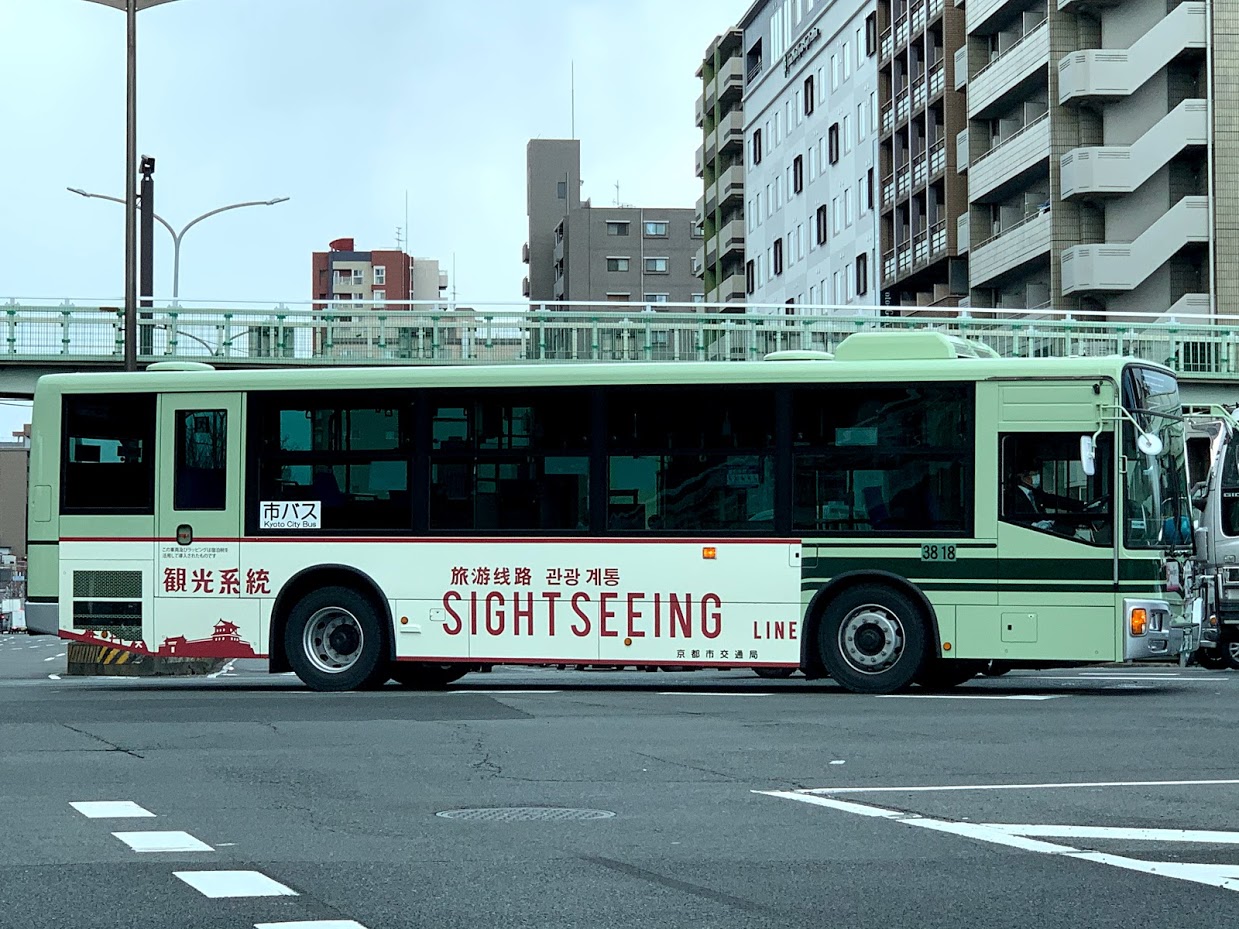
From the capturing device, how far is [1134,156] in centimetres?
5728

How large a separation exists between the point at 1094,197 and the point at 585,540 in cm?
4344

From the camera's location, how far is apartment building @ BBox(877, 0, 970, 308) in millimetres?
69062

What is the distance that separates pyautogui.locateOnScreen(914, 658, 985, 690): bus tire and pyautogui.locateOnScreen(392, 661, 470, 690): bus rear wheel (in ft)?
15.0

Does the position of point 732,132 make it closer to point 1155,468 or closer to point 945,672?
point 945,672

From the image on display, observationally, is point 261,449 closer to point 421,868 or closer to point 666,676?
point 666,676

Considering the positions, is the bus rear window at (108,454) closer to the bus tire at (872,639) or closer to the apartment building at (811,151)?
the bus tire at (872,639)

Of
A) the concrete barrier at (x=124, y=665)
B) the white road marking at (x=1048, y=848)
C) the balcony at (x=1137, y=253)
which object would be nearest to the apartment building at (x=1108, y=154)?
the balcony at (x=1137, y=253)

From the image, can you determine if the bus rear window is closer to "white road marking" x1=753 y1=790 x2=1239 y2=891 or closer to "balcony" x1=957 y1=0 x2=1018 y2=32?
"white road marking" x1=753 y1=790 x2=1239 y2=891

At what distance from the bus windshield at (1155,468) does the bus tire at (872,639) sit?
1.94 meters

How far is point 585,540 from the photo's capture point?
18422 millimetres

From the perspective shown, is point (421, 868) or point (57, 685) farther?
point (57, 685)

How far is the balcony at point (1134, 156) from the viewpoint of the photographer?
5550 cm

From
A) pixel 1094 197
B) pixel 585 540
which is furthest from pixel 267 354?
pixel 1094 197

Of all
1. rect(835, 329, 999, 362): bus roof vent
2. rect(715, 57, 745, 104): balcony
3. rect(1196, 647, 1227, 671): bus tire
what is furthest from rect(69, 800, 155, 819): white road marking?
rect(715, 57, 745, 104): balcony
